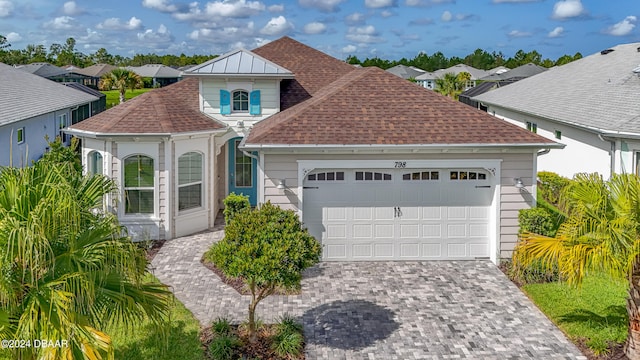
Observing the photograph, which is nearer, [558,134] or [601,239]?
[601,239]

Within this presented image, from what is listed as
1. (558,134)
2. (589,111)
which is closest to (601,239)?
(589,111)

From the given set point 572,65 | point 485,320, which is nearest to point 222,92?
point 485,320

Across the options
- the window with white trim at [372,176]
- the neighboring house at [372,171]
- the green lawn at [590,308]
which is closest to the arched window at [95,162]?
the neighboring house at [372,171]

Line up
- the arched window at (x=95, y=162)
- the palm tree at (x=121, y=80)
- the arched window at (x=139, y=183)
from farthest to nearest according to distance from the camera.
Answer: the palm tree at (x=121, y=80), the arched window at (x=95, y=162), the arched window at (x=139, y=183)

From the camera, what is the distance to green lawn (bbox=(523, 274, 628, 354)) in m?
9.09

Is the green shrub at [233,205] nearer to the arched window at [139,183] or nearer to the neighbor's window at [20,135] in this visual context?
the arched window at [139,183]

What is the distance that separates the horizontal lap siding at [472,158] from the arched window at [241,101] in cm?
509

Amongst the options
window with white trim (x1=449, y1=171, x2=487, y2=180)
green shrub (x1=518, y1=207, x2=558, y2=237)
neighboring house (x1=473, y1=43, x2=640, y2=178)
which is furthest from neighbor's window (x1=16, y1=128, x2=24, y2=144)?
neighboring house (x1=473, y1=43, x2=640, y2=178)

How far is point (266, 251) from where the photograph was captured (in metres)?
8.13

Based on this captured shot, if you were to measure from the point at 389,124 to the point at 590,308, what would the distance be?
595cm

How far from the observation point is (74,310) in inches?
201

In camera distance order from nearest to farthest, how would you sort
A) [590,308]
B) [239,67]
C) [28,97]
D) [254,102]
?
1. [590,308]
2. [239,67]
3. [254,102]
4. [28,97]

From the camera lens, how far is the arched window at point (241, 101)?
1744 centimetres

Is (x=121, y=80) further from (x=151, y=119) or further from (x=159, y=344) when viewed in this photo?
(x=159, y=344)
